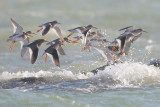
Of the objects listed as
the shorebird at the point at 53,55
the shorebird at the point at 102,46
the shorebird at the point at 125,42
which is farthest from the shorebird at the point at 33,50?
the shorebird at the point at 125,42

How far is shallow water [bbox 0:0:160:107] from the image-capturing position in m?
9.80

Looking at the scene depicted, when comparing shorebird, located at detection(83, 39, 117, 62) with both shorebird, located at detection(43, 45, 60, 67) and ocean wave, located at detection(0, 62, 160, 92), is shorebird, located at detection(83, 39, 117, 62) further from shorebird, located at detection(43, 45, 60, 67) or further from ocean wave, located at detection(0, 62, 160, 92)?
shorebird, located at detection(43, 45, 60, 67)

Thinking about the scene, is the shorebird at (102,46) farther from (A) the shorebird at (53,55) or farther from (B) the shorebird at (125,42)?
(A) the shorebird at (53,55)

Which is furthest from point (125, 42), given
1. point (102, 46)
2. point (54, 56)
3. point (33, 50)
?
point (33, 50)

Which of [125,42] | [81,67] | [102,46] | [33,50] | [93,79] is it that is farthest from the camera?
[81,67]

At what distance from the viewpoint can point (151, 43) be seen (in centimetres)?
1739

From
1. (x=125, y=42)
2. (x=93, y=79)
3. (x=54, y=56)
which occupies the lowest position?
(x=93, y=79)

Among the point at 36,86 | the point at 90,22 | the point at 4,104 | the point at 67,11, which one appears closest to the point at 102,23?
the point at 90,22

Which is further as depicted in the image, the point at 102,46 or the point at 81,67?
the point at 81,67

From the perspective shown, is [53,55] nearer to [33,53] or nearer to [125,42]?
[33,53]

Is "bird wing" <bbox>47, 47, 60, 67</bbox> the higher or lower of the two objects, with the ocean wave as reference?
higher

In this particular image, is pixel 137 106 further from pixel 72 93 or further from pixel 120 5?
pixel 120 5

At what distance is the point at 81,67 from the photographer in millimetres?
13633

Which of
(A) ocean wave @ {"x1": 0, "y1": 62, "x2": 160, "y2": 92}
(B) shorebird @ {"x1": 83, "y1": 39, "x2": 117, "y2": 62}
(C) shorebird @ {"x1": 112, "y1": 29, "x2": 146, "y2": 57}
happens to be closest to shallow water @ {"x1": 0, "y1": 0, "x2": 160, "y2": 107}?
(A) ocean wave @ {"x1": 0, "y1": 62, "x2": 160, "y2": 92}
